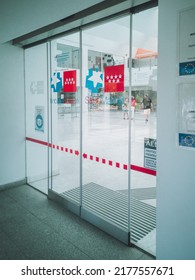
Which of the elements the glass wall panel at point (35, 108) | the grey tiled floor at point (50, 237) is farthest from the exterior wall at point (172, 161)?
the glass wall panel at point (35, 108)

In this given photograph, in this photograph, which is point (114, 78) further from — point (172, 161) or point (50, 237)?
point (50, 237)

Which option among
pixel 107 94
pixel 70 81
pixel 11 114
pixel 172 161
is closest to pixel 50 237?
pixel 172 161

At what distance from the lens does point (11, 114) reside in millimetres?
4980

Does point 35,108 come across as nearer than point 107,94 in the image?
No

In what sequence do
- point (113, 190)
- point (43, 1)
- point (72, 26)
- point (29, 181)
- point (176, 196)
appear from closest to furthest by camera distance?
1. point (176, 196)
2. point (43, 1)
3. point (72, 26)
4. point (113, 190)
5. point (29, 181)

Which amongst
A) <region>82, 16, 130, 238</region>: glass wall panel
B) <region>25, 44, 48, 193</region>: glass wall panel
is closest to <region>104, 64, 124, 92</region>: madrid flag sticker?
<region>82, 16, 130, 238</region>: glass wall panel

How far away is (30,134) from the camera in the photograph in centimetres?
522

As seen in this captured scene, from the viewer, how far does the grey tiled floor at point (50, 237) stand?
2.95m

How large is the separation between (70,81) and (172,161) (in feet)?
7.91

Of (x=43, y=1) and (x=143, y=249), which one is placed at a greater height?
(x=43, y=1)

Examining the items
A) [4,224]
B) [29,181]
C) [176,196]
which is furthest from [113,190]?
[176,196]

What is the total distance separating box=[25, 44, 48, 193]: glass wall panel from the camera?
198 inches

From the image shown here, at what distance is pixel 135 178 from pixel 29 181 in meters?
2.35

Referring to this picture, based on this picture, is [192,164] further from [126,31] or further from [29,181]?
[29,181]
